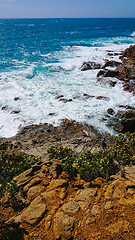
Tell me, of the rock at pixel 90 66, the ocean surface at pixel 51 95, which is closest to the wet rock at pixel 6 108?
the ocean surface at pixel 51 95

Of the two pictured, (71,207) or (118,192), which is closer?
(71,207)

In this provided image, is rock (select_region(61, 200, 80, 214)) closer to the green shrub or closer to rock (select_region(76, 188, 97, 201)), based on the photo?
rock (select_region(76, 188, 97, 201))

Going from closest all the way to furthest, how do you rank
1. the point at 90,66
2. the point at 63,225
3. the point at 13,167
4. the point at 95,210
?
the point at 63,225 → the point at 95,210 → the point at 13,167 → the point at 90,66

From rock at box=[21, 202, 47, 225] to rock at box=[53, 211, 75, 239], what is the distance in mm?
516

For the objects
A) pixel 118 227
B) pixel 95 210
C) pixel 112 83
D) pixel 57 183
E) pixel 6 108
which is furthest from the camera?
pixel 112 83

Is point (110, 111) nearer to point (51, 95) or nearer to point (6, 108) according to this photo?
point (51, 95)

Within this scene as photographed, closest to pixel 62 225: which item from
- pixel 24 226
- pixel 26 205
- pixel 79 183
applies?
pixel 24 226

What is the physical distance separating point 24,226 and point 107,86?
879 inches

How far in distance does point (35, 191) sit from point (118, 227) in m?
3.21

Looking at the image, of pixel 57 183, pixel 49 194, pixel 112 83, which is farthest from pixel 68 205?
pixel 112 83

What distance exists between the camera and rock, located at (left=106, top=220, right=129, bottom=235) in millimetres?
4438

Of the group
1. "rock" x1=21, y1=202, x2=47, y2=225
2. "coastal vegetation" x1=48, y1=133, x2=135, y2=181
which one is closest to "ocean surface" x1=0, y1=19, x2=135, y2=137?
"coastal vegetation" x1=48, y1=133, x2=135, y2=181

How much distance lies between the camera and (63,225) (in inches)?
190

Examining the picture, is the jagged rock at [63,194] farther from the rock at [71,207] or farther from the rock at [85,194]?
the rock at [85,194]
